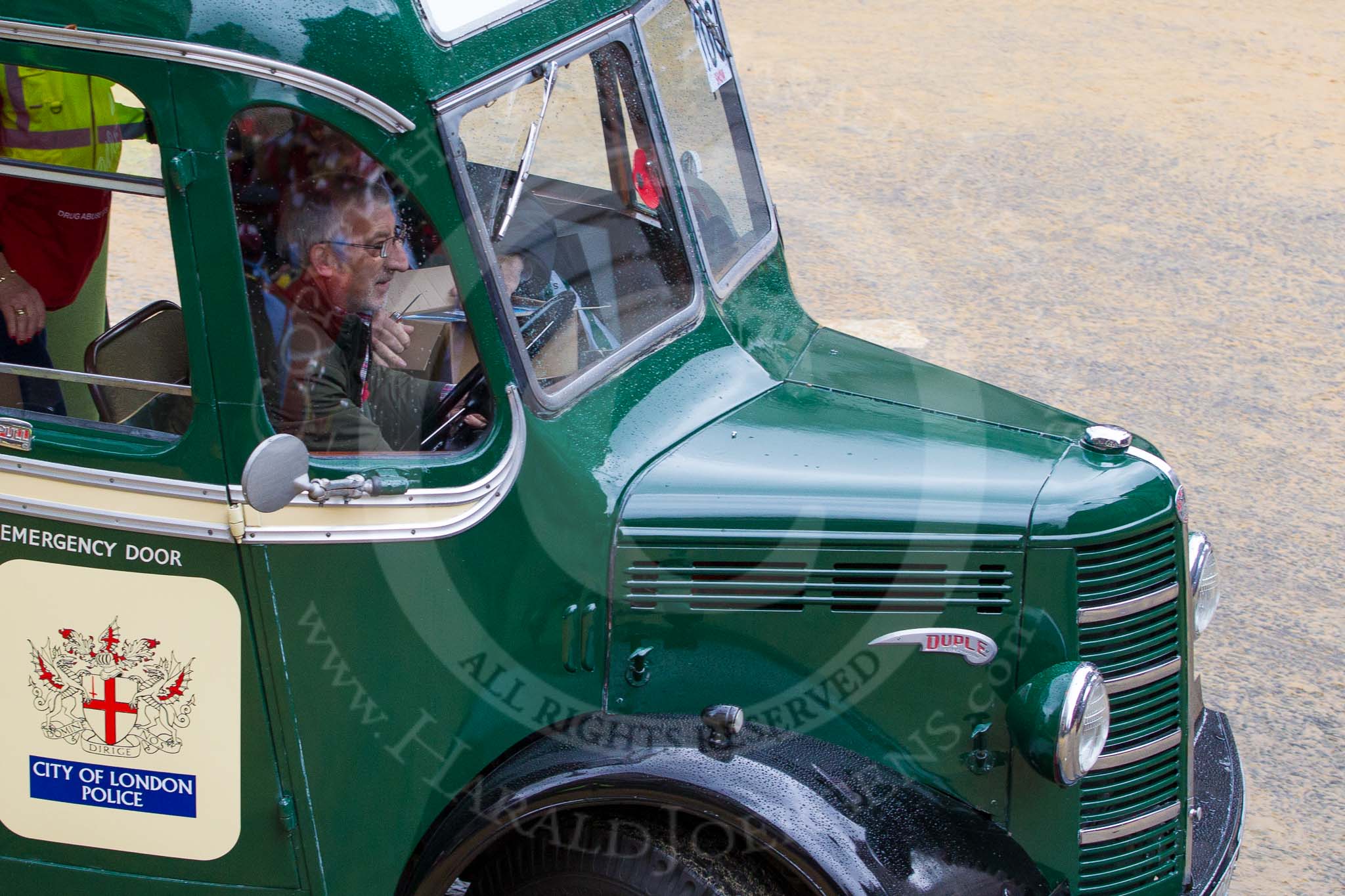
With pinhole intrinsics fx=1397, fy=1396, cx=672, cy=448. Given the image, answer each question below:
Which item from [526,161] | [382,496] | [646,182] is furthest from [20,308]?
[646,182]

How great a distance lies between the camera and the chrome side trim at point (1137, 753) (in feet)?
9.00

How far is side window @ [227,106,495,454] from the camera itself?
2406 mm

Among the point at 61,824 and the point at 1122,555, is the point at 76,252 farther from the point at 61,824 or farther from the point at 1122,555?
the point at 1122,555

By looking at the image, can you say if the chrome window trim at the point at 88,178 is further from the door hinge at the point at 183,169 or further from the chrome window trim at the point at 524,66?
the chrome window trim at the point at 524,66

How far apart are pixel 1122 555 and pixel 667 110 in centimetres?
131

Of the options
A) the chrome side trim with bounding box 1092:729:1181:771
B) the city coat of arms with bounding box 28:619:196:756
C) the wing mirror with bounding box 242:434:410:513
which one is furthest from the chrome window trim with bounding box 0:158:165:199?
the chrome side trim with bounding box 1092:729:1181:771

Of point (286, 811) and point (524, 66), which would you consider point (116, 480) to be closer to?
point (286, 811)

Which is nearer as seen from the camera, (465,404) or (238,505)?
(238,505)

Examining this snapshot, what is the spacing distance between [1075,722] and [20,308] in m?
2.22

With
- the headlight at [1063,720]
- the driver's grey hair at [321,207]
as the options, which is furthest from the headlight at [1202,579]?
the driver's grey hair at [321,207]

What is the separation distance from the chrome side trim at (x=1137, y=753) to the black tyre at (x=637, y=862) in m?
0.70

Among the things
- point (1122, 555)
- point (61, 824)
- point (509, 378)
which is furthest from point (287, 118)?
point (1122, 555)

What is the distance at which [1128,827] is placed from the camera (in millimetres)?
2764

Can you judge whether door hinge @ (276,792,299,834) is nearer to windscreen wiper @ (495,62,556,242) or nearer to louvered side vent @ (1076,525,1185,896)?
windscreen wiper @ (495,62,556,242)
